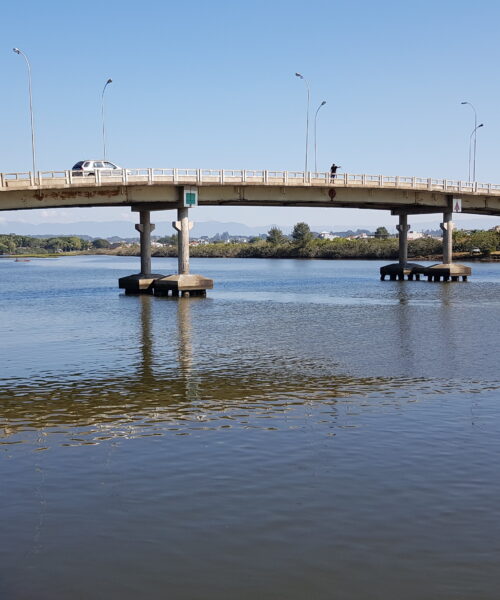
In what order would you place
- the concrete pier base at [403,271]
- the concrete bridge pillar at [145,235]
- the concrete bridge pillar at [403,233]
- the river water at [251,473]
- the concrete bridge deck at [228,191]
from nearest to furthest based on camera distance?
the river water at [251,473] < the concrete bridge deck at [228,191] < the concrete bridge pillar at [145,235] < the concrete bridge pillar at [403,233] < the concrete pier base at [403,271]

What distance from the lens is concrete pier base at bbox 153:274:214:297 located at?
62.8m

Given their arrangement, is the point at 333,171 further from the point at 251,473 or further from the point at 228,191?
the point at 251,473

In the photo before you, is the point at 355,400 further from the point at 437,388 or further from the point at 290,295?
the point at 290,295

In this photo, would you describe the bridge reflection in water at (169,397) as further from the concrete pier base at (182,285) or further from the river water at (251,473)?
the concrete pier base at (182,285)

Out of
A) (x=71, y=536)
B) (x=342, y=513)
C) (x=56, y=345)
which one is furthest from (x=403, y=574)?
(x=56, y=345)

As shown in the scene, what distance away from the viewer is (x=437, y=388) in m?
21.2

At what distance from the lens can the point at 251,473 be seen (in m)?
13.2

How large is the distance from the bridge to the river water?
84.9 feet

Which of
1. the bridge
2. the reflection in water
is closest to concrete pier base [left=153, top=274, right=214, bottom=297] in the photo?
the bridge

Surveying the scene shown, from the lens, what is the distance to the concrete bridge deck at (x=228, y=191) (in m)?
53.5

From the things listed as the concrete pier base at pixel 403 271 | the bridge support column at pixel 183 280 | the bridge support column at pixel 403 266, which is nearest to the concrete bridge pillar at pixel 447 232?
the concrete pier base at pixel 403 271

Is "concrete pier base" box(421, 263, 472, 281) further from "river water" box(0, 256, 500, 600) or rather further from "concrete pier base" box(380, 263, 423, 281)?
"river water" box(0, 256, 500, 600)

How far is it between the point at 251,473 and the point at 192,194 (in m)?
50.5

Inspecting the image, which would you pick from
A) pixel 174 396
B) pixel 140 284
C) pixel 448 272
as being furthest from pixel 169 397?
pixel 448 272
